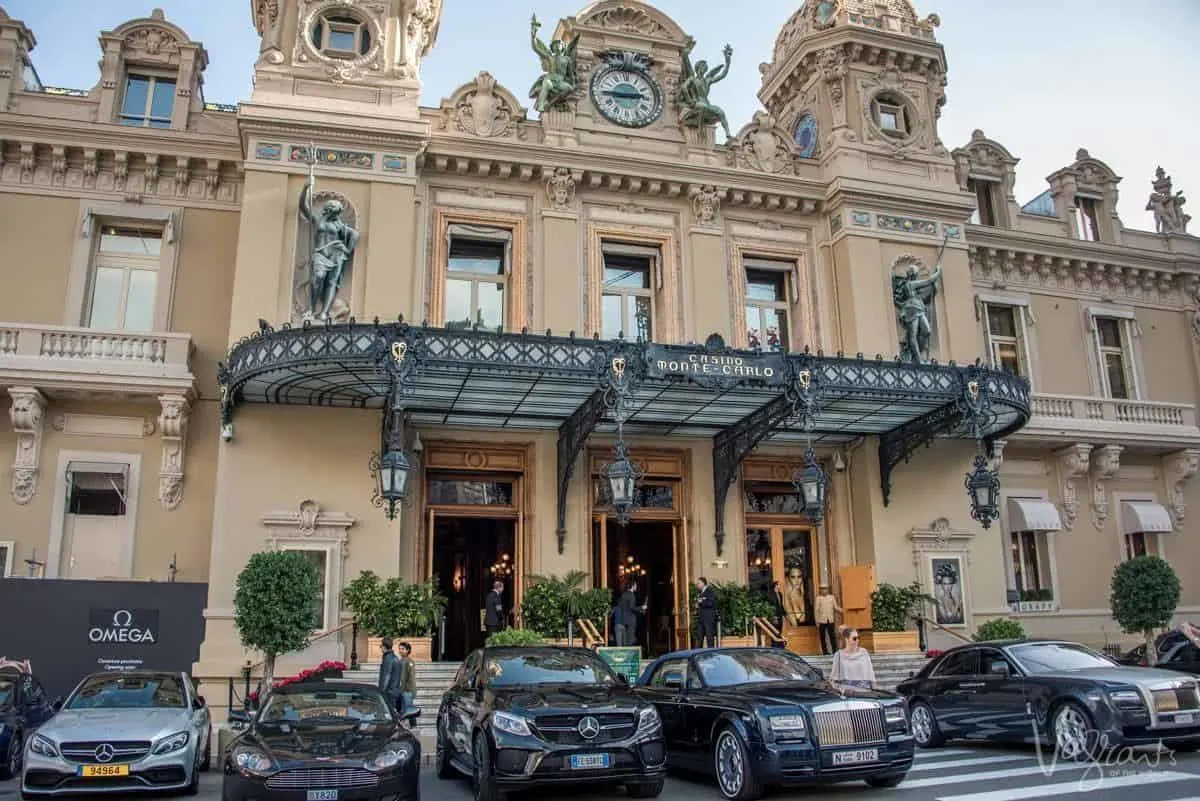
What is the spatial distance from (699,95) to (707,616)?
38.5 feet

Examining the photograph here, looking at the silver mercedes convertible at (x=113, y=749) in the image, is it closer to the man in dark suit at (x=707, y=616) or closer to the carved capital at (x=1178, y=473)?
the man in dark suit at (x=707, y=616)

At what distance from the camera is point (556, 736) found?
9398 mm

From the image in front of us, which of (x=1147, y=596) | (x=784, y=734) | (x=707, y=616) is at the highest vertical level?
(x=1147, y=596)

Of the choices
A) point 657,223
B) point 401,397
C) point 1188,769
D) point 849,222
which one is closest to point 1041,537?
point 849,222

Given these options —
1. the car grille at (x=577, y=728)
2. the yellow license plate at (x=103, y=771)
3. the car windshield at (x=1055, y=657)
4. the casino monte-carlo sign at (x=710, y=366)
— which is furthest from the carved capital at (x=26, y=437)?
the car windshield at (x=1055, y=657)

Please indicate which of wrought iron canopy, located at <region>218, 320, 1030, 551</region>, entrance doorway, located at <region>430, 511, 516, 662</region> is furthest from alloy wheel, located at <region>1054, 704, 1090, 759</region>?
entrance doorway, located at <region>430, 511, 516, 662</region>

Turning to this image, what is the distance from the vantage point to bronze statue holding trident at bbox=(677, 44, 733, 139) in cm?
2250

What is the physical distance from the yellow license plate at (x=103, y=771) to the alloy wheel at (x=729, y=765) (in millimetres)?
6086

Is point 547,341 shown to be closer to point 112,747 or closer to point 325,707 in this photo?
point 325,707

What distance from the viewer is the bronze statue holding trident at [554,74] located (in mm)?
21641

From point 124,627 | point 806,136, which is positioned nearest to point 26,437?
point 124,627

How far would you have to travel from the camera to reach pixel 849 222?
22.4 m

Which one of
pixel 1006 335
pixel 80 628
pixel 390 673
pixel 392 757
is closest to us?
pixel 392 757

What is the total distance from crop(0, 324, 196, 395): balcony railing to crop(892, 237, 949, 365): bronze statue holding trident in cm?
1493
